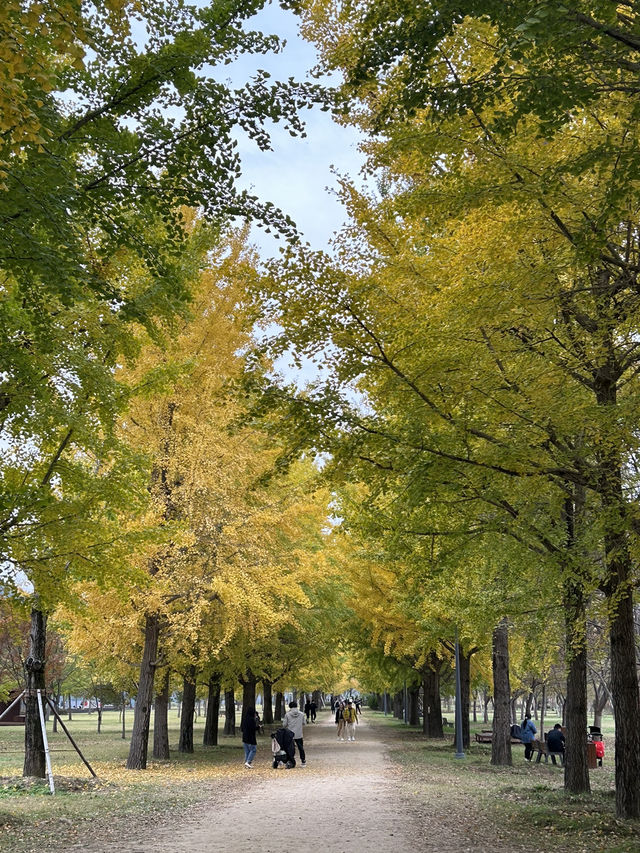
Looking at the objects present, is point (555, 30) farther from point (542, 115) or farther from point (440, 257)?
point (440, 257)

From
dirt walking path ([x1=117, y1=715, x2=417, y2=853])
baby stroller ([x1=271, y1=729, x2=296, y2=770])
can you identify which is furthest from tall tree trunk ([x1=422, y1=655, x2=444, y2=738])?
dirt walking path ([x1=117, y1=715, x2=417, y2=853])

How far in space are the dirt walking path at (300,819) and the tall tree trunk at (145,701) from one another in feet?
8.47

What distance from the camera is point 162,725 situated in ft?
66.5

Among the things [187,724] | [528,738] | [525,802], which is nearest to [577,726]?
[525,802]

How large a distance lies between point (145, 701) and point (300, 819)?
829 cm

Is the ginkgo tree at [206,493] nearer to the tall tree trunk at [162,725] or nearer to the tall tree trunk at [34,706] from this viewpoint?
the tall tree trunk at [34,706]

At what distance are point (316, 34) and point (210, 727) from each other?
24.3 m

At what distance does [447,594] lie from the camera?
13992mm

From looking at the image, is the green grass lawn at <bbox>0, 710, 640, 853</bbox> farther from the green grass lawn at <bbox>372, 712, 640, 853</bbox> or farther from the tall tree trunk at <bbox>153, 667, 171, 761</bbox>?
the tall tree trunk at <bbox>153, 667, 171, 761</bbox>

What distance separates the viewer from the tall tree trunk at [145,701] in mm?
15690

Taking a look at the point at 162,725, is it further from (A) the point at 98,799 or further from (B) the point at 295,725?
(A) the point at 98,799

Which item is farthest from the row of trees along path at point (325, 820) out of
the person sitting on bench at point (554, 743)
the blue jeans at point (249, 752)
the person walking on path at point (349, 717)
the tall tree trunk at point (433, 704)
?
the tall tree trunk at point (433, 704)

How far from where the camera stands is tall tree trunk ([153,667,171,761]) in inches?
767

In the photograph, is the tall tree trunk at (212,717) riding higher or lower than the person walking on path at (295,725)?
lower
